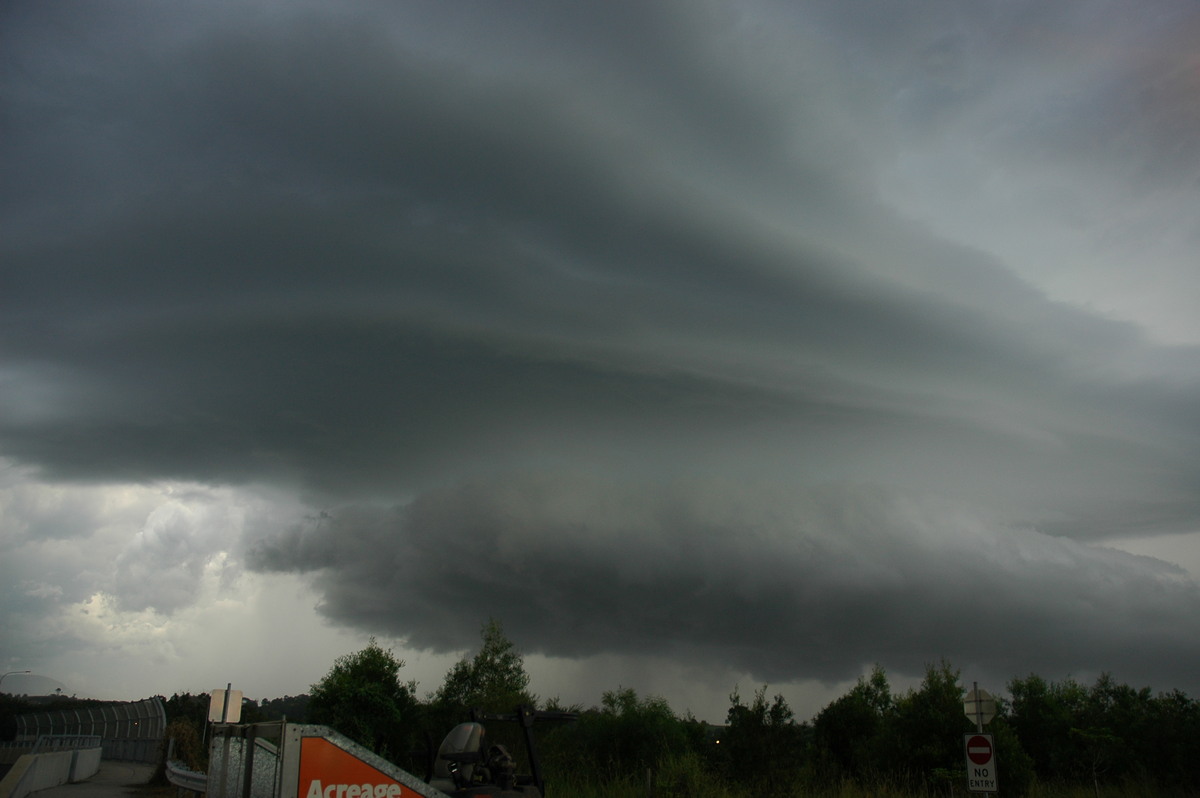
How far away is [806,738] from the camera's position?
44.2m

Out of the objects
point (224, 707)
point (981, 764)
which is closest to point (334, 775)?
point (224, 707)

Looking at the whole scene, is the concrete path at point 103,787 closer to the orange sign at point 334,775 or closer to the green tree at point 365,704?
the green tree at point 365,704

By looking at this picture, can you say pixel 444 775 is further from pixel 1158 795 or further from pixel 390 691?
pixel 390 691

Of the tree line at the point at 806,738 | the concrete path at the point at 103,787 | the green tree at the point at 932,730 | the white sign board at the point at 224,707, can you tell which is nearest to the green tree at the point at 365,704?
the tree line at the point at 806,738

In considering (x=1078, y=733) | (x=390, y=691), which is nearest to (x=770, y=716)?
(x=1078, y=733)

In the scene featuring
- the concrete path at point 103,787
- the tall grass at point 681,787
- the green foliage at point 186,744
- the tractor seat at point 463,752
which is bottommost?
the concrete path at point 103,787

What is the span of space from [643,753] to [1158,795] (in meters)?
20.2

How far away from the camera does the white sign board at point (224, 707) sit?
31.6 feet

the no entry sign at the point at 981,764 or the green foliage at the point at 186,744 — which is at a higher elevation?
the no entry sign at the point at 981,764

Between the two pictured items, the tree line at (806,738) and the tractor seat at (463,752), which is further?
the tree line at (806,738)

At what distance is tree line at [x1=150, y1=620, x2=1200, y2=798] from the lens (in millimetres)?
19641

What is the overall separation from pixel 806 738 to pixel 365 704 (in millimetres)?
26571

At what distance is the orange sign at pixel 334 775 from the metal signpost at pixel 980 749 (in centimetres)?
1538

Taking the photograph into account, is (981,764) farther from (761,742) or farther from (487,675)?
(487,675)
